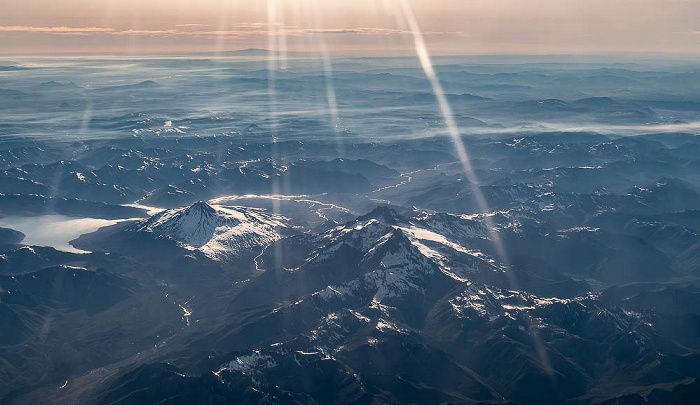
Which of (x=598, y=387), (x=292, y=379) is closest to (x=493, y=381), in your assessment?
(x=598, y=387)

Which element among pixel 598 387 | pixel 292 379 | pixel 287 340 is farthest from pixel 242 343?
pixel 598 387

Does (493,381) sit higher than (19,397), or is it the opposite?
(493,381)

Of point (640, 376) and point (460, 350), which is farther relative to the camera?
point (460, 350)

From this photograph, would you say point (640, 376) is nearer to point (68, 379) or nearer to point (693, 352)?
point (693, 352)

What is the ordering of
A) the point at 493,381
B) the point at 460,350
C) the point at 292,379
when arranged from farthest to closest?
the point at 460,350 < the point at 493,381 < the point at 292,379

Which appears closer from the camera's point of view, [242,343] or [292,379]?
[292,379]

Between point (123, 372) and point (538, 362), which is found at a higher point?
point (538, 362)

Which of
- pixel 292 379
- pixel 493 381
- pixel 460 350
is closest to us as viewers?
pixel 292 379

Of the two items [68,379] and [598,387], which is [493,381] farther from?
[68,379]
